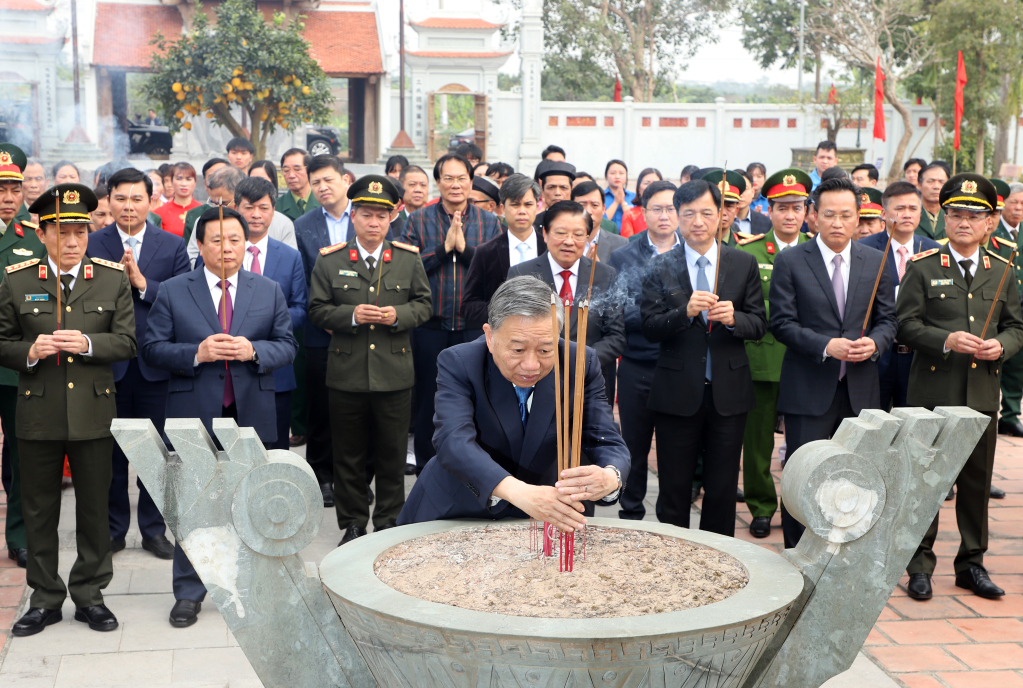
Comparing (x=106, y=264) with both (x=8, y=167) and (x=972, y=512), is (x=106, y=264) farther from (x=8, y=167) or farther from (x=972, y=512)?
(x=972, y=512)

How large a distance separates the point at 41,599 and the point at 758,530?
3.17 m

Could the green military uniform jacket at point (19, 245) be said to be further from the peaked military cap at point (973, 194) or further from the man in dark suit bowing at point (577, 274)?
the peaked military cap at point (973, 194)

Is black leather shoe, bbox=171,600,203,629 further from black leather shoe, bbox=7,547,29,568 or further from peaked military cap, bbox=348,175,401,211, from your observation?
peaked military cap, bbox=348,175,401,211

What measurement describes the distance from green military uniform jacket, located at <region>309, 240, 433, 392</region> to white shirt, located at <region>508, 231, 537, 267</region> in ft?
1.73

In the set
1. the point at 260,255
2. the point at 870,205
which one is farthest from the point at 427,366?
the point at 870,205

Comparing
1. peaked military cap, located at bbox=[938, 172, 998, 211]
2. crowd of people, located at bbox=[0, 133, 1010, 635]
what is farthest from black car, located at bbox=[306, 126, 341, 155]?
peaked military cap, located at bbox=[938, 172, 998, 211]

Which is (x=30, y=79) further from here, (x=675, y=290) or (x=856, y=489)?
(x=856, y=489)

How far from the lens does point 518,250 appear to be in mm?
5051

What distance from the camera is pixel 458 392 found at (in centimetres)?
284

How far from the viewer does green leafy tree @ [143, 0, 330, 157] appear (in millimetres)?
13664

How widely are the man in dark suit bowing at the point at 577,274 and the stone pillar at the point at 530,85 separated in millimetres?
18281

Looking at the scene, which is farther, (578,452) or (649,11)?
(649,11)

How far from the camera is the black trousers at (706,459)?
4.17 m

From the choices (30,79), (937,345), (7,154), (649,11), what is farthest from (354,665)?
(649,11)
